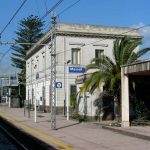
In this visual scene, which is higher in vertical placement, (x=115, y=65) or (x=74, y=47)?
(x=74, y=47)

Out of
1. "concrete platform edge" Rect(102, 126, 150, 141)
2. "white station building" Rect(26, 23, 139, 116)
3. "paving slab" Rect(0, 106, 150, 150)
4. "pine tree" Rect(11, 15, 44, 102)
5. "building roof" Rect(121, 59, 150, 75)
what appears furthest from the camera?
"pine tree" Rect(11, 15, 44, 102)

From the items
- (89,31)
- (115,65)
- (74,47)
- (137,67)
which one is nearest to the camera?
(137,67)

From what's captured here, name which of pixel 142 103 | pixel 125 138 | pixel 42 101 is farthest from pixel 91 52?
pixel 125 138

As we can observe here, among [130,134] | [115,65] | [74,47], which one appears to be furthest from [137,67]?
[74,47]

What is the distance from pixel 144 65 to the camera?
71.9 ft

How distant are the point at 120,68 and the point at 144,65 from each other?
11.7ft

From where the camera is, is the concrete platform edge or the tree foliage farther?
the tree foliage

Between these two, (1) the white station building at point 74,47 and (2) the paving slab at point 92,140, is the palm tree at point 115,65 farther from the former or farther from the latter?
(1) the white station building at point 74,47

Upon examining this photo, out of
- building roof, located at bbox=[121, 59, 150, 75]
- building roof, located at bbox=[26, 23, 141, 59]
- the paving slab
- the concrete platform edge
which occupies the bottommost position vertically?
the paving slab

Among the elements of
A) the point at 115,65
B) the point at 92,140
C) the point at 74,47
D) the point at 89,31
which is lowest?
the point at 92,140

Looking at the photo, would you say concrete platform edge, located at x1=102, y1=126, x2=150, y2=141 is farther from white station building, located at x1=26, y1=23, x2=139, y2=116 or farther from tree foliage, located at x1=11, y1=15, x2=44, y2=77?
tree foliage, located at x1=11, y1=15, x2=44, y2=77

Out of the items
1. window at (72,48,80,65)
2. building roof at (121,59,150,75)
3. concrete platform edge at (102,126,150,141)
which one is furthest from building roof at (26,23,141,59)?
concrete platform edge at (102,126,150,141)

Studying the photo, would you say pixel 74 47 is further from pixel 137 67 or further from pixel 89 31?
pixel 137 67

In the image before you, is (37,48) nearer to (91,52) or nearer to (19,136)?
(91,52)
